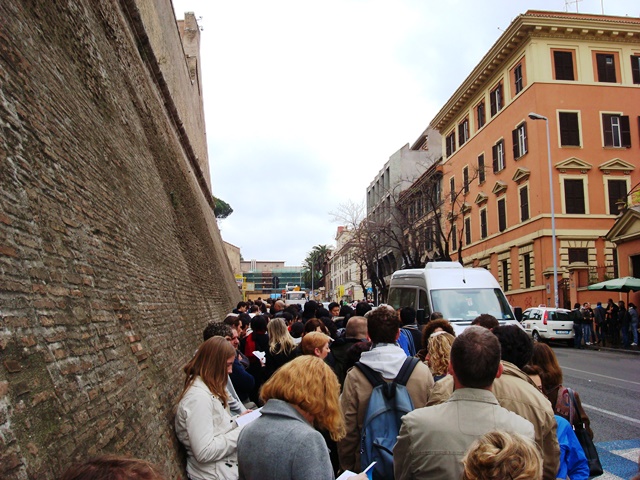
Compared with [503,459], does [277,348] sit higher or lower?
higher

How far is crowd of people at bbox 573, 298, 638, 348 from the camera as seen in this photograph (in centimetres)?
2242

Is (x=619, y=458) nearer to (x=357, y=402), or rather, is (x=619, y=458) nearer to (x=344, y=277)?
(x=357, y=402)

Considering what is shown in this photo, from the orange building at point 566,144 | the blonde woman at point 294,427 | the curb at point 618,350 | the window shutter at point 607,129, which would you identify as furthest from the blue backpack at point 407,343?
the window shutter at point 607,129

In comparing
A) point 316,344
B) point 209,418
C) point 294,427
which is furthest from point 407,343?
point 294,427

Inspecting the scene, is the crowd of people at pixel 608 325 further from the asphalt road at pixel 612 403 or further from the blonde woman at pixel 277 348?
the blonde woman at pixel 277 348

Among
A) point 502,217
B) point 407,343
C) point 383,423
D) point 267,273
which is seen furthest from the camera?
point 267,273

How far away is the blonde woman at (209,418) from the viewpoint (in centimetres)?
387

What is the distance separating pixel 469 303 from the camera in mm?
13078

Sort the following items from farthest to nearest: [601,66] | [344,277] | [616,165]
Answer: [344,277], [601,66], [616,165]

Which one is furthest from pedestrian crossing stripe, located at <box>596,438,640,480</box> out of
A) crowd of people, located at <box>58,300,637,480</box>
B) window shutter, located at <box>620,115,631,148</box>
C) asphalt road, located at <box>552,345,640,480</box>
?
window shutter, located at <box>620,115,631,148</box>

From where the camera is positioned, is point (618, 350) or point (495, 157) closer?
point (618, 350)

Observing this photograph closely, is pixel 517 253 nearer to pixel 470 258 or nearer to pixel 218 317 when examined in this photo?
pixel 470 258

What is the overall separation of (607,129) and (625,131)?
1018mm

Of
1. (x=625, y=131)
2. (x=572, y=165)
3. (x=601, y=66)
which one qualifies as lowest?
(x=572, y=165)
